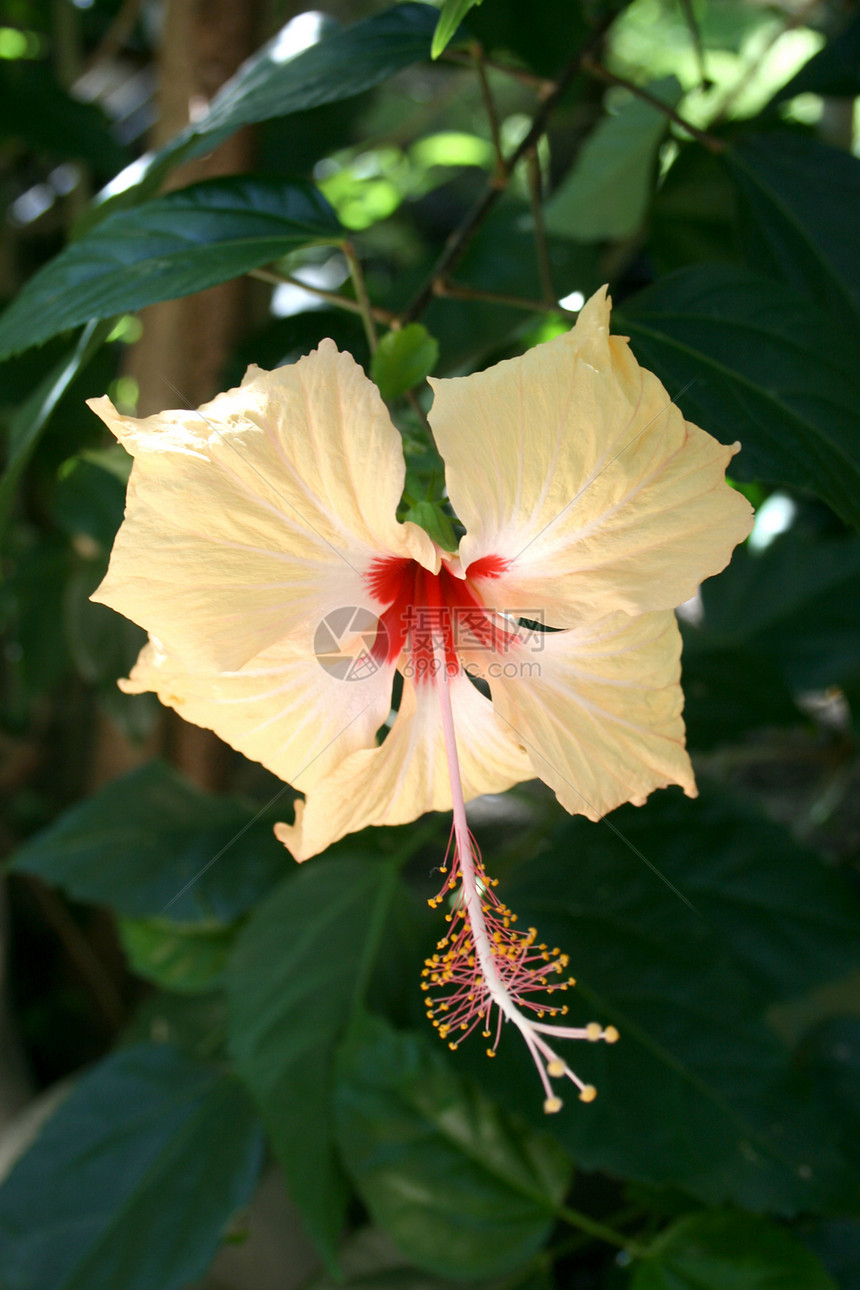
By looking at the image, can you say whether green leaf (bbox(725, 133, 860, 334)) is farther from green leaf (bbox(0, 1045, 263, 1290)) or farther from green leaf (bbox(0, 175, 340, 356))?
green leaf (bbox(0, 1045, 263, 1290))

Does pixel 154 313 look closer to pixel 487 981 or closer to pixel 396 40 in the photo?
pixel 396 40

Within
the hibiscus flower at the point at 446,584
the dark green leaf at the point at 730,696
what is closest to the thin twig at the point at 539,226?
the hibiscus flower at the point at 446,584

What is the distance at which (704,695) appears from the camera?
1.01 metres

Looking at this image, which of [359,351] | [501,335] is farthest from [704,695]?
[359,351]

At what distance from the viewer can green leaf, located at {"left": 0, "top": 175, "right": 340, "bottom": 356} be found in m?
0.48

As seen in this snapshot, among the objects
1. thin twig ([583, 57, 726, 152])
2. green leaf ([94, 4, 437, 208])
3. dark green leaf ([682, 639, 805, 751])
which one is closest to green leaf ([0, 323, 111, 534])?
green leaf ([94, 4, 437, 208])

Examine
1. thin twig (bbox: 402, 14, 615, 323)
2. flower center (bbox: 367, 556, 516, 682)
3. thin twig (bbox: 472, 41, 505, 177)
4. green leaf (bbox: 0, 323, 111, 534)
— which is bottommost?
flower center (bbox: 367, 556, 516, 682)

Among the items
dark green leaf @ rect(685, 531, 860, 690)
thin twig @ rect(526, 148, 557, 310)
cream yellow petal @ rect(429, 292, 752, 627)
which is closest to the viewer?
cream yellow petal @ rect(429, 292, 752, 627)

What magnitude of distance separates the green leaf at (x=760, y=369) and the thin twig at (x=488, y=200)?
0.35ft

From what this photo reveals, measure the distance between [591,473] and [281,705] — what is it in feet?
0.63

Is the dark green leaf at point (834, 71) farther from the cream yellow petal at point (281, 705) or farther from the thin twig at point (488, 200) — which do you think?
the cream yellow petal at point (281, 705)

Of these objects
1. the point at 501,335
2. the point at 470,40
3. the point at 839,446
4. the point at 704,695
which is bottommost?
the point at 704,695

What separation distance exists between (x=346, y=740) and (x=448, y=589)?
96mm

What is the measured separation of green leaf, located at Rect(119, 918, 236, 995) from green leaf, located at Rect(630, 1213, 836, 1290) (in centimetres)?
52
